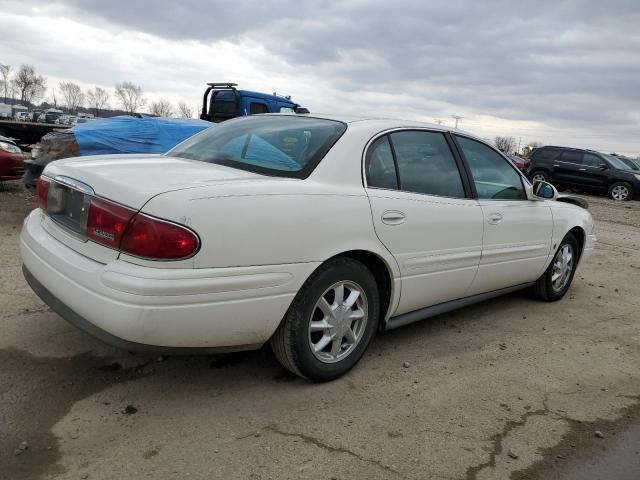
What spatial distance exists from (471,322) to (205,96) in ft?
30.3

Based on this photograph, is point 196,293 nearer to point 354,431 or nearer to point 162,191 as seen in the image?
point 162,191

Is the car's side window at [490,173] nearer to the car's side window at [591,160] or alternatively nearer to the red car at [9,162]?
the red car at [9,162]

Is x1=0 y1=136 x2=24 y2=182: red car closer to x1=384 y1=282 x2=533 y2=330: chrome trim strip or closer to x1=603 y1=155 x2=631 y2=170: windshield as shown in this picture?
x1=384 y1=282 x2=533 y2=330: chrome trim strip

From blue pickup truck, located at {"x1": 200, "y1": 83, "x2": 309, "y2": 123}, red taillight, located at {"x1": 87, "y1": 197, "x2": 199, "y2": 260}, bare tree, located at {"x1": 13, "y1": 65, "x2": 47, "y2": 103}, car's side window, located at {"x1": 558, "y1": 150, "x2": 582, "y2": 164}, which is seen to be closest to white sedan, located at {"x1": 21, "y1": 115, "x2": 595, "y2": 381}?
red taillight, located at {"x1": 87, "y1": 197, "x2": 199, "y2": 260}

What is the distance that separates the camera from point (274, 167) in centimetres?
305

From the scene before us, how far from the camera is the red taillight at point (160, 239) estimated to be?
7.70ft

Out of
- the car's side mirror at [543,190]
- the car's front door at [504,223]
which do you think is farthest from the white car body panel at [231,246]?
the car's side mirror at [543,190]

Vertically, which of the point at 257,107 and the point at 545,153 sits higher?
the point at 545,153

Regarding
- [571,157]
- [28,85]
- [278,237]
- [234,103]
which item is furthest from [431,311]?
[28,85]

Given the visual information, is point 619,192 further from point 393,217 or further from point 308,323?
point 308,323

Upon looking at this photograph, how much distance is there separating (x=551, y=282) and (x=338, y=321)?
282 centimetres

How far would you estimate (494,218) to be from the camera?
13.0ft

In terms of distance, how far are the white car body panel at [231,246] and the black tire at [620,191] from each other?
1814 centimetres

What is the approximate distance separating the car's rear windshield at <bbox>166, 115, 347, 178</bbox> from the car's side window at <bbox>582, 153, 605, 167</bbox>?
18.3 m
